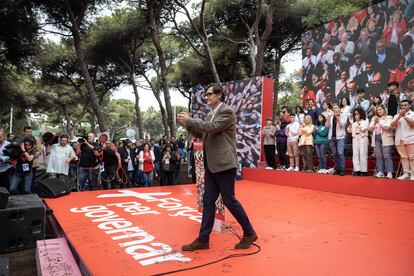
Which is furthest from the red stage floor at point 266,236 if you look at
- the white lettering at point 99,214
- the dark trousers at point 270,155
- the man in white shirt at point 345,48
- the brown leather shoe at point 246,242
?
the man in white shirt at point 345,48

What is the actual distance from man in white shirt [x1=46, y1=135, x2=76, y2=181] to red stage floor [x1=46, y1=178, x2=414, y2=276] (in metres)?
1.15

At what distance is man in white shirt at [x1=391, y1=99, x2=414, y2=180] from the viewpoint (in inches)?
222

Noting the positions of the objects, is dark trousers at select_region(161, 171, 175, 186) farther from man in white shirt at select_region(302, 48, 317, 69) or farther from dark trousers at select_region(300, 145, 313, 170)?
man in white shirt at select_region(302, 48, 317, 69)

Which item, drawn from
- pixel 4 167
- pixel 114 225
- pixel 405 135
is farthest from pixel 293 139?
pixel 4 167

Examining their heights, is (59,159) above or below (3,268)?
above

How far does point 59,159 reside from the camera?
23.9ft

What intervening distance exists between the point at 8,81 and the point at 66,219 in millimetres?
15075

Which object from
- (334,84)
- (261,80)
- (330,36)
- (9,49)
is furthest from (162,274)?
(9,49)

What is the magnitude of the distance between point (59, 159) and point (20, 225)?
3.70 m

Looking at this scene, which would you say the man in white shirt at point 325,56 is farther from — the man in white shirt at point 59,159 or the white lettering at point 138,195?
the man in white shirt at point 59,159

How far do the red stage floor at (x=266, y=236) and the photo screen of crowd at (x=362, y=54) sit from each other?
18.0ft

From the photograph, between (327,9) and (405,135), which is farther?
(327,9)

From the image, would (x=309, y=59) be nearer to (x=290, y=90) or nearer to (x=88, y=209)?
(x=88, y=209)

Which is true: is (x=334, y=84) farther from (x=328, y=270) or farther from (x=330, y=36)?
(x=328, y=270)
